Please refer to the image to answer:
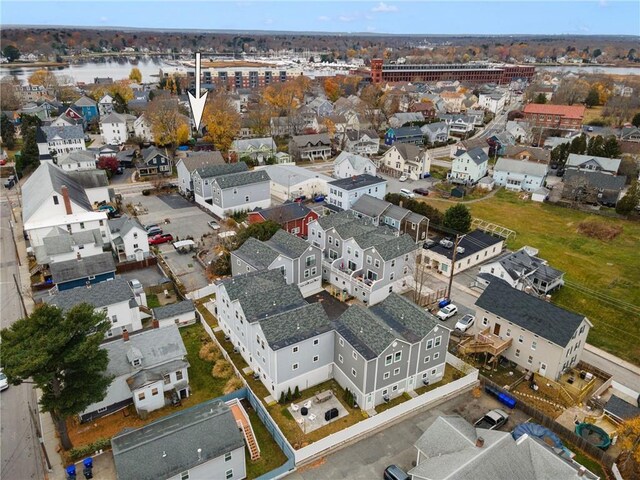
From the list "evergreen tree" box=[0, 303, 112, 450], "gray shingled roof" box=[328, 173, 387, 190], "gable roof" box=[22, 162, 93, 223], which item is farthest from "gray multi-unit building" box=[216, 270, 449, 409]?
"gray shingled roof" box=[328, 173, 387, 190]

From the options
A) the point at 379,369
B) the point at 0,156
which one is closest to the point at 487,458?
the point at 379,369

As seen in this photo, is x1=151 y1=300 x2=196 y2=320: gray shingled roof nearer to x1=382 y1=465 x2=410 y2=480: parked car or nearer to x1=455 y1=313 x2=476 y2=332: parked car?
x1=382 y1=465 x2=410 y2=480: parked car

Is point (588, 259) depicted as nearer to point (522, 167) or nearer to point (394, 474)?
point (522, 167)

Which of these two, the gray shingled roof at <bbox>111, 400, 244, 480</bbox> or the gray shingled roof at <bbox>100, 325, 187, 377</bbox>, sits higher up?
the gray shingled roof at <bbox>100, 325, 187, 377</bbox>

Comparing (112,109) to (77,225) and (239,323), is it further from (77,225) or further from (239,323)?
(239,323)

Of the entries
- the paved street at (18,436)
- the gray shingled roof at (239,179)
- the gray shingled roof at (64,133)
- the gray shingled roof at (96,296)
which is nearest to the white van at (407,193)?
the gray shingled roof at (239,179)

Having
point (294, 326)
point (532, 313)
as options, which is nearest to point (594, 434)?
point (532, 313)
